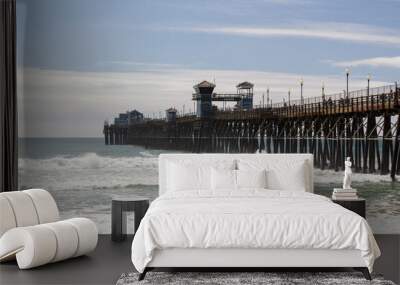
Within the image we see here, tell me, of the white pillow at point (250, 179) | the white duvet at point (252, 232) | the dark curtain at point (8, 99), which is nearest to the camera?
the white duvet at point (252, 232)

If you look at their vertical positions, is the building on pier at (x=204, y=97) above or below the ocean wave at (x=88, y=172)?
above

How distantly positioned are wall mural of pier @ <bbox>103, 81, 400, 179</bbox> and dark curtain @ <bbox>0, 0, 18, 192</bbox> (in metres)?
Result: 1.19

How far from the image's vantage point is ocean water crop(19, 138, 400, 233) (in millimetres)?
8055

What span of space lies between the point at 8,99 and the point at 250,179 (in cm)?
291

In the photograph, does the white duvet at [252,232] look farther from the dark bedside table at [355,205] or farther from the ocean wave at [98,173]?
the ocean wave at [98,173]

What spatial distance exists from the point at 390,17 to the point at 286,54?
4.53 ft

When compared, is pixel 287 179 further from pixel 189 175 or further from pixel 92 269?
pixel 92 269

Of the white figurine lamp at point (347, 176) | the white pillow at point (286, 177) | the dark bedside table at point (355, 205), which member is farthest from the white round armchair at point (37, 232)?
the white figurine lamp at point (347, 176)

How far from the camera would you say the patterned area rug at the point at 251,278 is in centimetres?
530

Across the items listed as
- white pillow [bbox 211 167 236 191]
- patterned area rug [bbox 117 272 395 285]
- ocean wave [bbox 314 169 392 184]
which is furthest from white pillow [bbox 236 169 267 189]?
patterned area rug [bbox 117 272 395 285]

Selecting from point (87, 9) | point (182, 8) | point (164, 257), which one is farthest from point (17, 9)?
point (164, 257)

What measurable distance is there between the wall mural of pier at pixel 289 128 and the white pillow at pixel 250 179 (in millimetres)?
1105

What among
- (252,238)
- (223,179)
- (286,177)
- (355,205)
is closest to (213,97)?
(223,179)

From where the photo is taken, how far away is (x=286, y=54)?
8125mm
